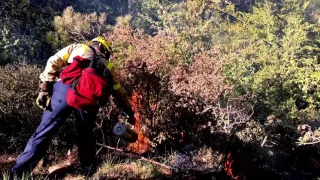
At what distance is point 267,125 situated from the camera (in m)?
7.21

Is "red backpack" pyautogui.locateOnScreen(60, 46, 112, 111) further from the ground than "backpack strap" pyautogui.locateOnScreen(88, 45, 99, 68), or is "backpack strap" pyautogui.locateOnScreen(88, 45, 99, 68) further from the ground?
"backpack strap" pyautogui.locateOnScreen(88, 45, 99, 68)

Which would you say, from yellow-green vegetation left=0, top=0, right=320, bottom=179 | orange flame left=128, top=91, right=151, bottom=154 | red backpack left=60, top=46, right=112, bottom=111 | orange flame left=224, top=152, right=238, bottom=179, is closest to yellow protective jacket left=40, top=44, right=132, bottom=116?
red backpack left=60, top=46, right=112, bottom=111

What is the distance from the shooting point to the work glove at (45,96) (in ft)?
10.4

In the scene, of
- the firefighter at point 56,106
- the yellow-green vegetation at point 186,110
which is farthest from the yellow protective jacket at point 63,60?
the yellow-green vegetation at point 186,110

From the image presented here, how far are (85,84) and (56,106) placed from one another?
1.34 feet

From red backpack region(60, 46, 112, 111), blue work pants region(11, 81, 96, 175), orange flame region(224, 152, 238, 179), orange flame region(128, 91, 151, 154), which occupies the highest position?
red backpack region(60, 46, 112, 111)

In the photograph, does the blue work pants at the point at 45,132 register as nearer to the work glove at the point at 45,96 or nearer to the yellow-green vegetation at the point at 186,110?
the work glove at the point at 45,96

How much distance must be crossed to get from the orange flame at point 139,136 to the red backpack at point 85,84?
1.66 meters

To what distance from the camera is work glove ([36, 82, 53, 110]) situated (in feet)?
10.4

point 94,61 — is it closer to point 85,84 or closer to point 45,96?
point 85,84

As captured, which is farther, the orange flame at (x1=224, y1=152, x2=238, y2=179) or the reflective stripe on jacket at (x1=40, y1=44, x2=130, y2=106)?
the orange flame at (x1=224, y1=152, x2=238, y2=179)

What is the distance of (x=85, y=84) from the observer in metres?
2.95

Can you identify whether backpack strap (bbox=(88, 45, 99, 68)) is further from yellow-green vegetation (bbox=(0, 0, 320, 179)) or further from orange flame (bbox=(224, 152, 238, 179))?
orange flame (bbox=(224, 152, 238, 179))

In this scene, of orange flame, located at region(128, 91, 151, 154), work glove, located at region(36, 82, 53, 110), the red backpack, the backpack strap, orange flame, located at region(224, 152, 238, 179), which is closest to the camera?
the red backpack
